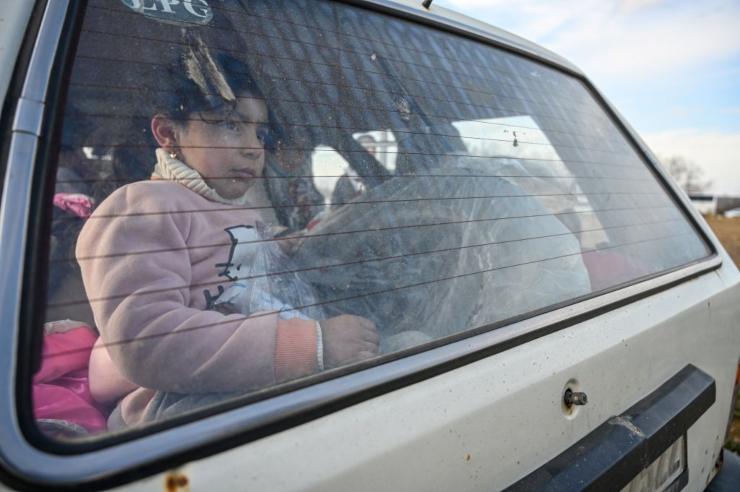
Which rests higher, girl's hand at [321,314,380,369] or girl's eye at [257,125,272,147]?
girl's eye at [257,125,272,147]

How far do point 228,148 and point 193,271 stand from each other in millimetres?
271

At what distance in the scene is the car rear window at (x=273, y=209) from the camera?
0.88 meters

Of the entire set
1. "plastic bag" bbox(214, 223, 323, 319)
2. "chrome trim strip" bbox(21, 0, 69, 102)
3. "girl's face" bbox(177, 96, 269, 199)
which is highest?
"chrome trim strip" bbox(21, 0, 69, 102)

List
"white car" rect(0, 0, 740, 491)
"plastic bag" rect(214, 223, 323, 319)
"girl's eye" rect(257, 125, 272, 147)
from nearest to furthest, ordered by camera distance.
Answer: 1. "white car" rect(0, 0, 740, 491)
2. "plastic bag" rect(214, 223, 323, 319)
3. "girl's eye" rect(257, 125, 272, 147)

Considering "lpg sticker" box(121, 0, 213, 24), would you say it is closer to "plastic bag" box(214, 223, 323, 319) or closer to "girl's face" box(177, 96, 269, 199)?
"girl's face" box(177, 96, 269, 199)

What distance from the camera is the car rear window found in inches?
34.8

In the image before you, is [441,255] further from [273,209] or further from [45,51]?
[45,51]

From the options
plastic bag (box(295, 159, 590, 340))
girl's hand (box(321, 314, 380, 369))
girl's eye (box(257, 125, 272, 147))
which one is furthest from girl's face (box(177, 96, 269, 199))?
girl's hand (box(321, 314, 380, 369))

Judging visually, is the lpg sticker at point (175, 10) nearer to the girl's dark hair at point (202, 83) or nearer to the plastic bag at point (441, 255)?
the girl's dark hair at point (202, 83)

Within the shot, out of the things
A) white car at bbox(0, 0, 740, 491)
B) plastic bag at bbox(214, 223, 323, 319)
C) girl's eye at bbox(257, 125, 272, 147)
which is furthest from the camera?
girl's eye at bbox(257, 125, 272, 147)

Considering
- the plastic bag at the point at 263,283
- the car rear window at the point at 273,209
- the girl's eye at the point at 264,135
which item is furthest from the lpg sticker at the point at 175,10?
the plastic bag at the point at 263,283

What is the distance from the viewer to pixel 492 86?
5.53ft

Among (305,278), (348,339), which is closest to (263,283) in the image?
(305,278)

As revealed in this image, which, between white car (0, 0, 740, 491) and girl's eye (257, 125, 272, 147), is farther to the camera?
girl's eye (257, 125, 272, 147)
